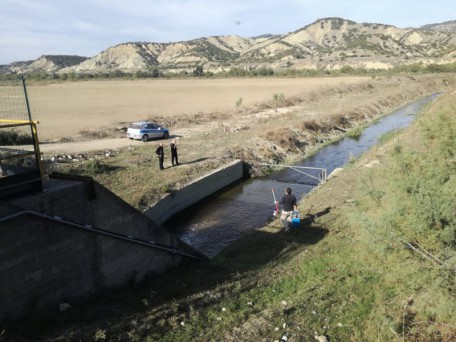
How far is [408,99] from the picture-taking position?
62.5 m

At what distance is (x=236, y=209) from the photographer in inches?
799

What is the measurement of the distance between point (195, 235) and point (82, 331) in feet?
32.4

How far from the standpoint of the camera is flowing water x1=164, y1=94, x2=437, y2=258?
665 inches

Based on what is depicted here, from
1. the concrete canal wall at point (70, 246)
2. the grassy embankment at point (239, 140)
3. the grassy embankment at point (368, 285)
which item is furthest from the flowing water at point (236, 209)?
the grassy embankment at point (368, 285)

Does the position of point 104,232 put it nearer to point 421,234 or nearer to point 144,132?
point 421,234

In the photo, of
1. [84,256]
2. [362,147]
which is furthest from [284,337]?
[362,147]

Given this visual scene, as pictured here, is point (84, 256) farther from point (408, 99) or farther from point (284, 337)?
point (408, 99)

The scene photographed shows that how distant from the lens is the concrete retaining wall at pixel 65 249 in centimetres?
758

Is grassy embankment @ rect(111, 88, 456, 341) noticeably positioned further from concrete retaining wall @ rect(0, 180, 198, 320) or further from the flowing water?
the flowing water

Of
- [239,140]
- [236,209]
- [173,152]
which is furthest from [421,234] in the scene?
[239,140]

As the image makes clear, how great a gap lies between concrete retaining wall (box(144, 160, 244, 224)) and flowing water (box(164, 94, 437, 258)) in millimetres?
350

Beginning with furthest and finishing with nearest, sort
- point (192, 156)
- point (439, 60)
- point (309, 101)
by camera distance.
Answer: point (439, 60) < point (309, 101) < point (192, 156)

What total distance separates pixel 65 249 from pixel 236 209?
12.4 m

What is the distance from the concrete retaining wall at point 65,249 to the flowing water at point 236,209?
4.85m
